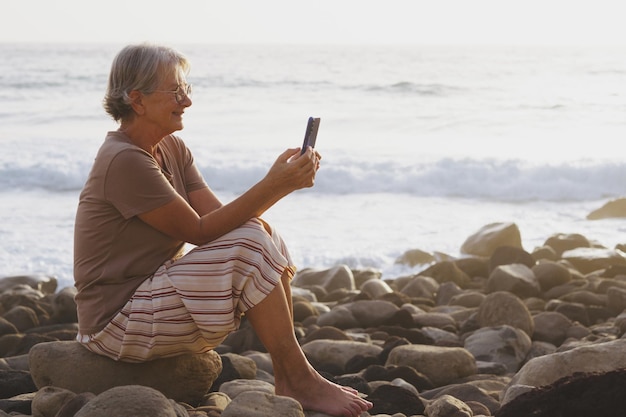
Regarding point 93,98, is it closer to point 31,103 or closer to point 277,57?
point 31,103

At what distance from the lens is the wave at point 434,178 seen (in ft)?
50.1

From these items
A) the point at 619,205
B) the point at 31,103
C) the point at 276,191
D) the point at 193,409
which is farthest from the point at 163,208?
the point at 31,103

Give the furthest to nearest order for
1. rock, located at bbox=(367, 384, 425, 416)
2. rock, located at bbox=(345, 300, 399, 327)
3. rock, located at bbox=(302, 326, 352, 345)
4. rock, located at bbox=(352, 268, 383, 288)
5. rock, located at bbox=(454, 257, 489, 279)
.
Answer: rock, located at bbox=(352, 268, 383, 288) < rock, located at bbox=(454, 257, 489, 279) < rock, located at bbox=(345, 300, 399, 327) < rock, located at bbox=(302, 326, 352, 345) < rock, located at bbox=(367, 384, 425, 416)

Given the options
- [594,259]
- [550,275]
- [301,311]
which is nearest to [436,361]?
[301,311]

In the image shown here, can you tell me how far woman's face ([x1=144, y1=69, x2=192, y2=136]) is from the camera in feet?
12.6

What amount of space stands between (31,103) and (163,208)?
26187mm

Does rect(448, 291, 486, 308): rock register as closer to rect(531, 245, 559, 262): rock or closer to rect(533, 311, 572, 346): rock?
rect(533, 311, 572, 346): rock

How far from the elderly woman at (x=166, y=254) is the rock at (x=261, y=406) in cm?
30

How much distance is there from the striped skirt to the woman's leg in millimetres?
84

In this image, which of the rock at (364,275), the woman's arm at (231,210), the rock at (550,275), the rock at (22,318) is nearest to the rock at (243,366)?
the woman's arm at (231,210)

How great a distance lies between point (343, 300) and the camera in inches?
311

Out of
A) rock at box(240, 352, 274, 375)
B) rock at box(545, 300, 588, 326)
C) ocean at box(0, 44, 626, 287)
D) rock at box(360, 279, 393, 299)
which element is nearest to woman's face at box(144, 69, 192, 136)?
rock at box(240, 352, 274, 375)

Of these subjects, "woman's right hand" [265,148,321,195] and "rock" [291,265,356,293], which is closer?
"woman's right hand" [265,148,321,195]

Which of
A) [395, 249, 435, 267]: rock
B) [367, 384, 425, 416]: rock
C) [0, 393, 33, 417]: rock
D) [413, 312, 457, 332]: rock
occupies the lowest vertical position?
[395, 249, 435, 267]: rock
